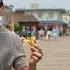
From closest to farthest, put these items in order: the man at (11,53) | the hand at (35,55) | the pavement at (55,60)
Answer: the man at (11,53) → the hand at (35,55) → the pavement at (55,60)

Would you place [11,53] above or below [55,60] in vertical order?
above

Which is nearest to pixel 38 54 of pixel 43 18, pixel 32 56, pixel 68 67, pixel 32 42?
pixel 32 56

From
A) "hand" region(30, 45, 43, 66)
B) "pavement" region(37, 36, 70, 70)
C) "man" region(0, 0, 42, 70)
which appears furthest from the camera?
"pavement" region(37, 36, 70, 70)

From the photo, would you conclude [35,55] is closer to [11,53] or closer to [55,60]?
[11,53]

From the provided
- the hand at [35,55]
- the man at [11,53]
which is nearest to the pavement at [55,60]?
the hand at [35,55]

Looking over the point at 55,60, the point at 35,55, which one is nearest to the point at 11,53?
the point at 35,55

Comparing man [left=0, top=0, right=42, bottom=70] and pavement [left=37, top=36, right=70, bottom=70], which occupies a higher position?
man [left=0, top=0, right=42, bottom=70]

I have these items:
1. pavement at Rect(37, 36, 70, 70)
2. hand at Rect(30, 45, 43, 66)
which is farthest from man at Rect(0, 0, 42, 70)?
pavement at Rect(37, 36, 70, 70)

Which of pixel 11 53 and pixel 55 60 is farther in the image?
pixel 55 60

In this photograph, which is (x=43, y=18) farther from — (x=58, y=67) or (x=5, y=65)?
(x=5, y=65)

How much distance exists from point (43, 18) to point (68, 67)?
78.4 meters

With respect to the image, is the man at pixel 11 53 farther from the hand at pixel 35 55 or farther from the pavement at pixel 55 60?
the pavement at pixel 55 60

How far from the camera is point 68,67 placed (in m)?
16.0

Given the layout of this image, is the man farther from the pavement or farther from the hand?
the pavement
